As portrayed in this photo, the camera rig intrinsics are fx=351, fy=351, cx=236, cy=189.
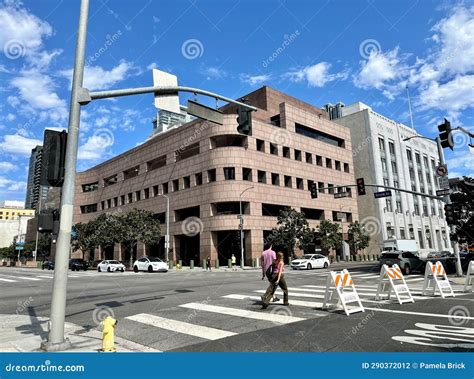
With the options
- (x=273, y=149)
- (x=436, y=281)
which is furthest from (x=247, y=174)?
(x=436, y=281)

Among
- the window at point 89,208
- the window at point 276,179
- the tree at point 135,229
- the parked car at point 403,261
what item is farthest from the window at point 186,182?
the parked car at point 403,261

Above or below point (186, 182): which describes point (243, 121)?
below

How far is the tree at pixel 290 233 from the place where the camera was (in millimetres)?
41094

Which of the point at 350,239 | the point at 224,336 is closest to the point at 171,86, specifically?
the point at 224,336

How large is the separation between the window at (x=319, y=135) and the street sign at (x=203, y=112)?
1803 inches

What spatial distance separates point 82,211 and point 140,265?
145ft

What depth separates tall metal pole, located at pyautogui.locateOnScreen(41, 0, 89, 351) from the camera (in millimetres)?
6082

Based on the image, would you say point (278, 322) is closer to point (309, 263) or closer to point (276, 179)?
point (309, 263)

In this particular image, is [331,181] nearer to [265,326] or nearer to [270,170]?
[270,170]

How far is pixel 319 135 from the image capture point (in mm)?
58719

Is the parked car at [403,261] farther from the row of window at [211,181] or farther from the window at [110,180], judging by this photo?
the window at [110,180]

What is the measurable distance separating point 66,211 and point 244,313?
16.1ft

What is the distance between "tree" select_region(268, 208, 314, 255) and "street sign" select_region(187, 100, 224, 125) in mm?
32411

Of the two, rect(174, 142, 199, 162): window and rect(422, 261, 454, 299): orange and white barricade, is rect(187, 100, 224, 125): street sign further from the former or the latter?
rect(174, 142, 199, 162): window
